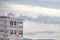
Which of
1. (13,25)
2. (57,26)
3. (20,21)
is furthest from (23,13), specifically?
(57,26)

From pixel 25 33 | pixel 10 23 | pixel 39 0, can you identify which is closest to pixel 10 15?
pixel 10 23

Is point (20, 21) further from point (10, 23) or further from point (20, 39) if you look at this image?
point (20, 39)

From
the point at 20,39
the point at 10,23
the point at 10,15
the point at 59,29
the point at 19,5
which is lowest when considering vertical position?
the point at 20,39

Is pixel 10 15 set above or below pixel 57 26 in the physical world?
above

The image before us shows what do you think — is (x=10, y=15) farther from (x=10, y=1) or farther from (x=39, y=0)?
(x=39, y=0)

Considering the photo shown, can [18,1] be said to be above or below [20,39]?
above
